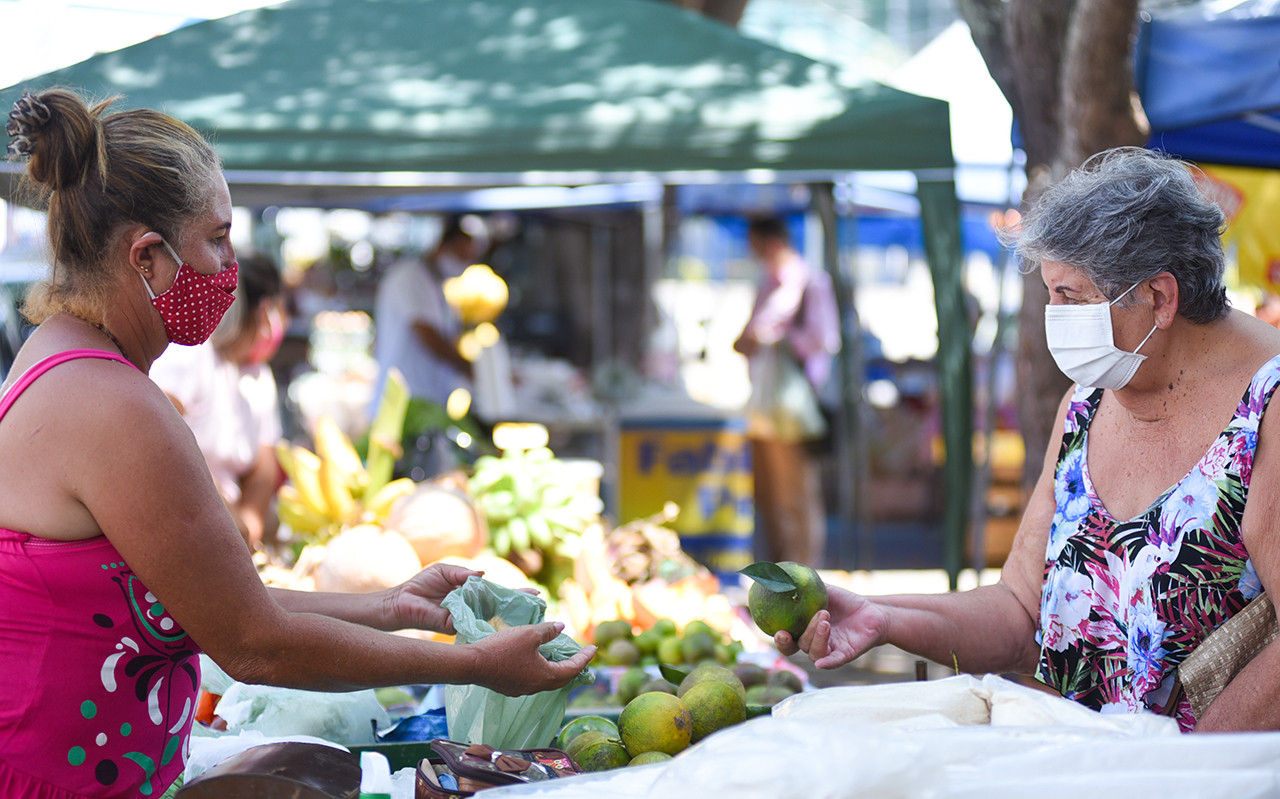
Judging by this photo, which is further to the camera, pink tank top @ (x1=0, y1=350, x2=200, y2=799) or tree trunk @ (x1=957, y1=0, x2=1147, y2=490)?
tree trunk @ (x1=957, y1=0, x2=1147, y2=490)

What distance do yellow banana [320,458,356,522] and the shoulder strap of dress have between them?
2754mm

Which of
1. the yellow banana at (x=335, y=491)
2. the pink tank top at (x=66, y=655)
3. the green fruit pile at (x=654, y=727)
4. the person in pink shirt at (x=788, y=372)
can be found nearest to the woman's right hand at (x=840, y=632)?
the green fruit pile at (x=654, y=727)

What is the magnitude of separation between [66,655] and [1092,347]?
5.92ft

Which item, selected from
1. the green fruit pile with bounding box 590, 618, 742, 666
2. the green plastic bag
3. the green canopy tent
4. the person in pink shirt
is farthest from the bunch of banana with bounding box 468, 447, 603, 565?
the person in pink shirt

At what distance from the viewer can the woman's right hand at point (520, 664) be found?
1.80 m

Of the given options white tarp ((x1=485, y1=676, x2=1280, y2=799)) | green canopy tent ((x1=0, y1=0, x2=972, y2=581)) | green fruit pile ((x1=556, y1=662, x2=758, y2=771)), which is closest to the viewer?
white tarp ((x1=485, y1=676, x2=1280, y2=799))

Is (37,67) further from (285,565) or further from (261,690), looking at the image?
(261,690)

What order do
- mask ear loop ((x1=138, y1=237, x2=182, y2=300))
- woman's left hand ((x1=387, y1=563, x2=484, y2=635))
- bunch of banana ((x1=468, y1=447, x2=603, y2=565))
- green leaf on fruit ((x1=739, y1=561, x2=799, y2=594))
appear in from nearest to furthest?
1. mask ear loop ((x1=138, y1=237, x2=182, y2=300))
2. green leaf on fruit ((x1=739, y1=561, x2=799, y2=594))
3. woman's left hand ((x1=387, y1=563, x2=484, y2=635))
4. bunch of banana ((x1=468, y1=447, x2=603, y2=565))

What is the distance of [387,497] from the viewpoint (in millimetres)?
4188

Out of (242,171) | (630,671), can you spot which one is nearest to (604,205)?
(242,171)

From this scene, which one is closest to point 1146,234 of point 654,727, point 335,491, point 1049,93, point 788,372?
point 654,727

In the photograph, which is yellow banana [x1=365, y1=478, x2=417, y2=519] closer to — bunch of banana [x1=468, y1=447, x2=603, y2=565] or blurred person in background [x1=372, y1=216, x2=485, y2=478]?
bunch of banana [x1=468, y1=447, x2=603, y2=565]

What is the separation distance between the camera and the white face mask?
1.96 m

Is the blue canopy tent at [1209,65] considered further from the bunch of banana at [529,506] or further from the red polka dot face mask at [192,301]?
the red polka dot face mask at [192,301]
